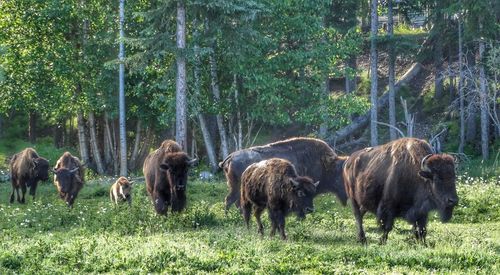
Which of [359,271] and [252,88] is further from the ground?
[252,88]

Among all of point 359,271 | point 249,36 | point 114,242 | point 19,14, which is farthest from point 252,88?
point 359,271

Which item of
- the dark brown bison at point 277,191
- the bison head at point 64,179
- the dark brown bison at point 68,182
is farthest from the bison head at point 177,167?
the bison head at point 64,179

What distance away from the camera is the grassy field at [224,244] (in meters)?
11.1

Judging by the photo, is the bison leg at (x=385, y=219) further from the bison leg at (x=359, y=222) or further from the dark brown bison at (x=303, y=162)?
the dark brown bison at (x=303, y=162)

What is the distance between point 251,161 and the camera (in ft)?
63.2

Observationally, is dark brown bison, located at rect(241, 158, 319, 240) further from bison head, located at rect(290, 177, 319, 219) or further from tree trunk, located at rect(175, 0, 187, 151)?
tree trunk, located at rect(175, 0, 187, 151)

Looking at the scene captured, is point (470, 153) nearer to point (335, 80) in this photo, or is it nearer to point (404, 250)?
point (335, 80)

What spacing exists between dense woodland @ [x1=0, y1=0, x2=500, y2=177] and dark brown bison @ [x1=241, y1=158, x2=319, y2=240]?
11.2 meters

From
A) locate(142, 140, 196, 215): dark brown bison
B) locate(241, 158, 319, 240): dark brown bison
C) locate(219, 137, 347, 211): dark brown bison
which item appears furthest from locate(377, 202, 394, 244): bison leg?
locate(142, 140, 196, 215): dark brown bison

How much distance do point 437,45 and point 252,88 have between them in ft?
46.4

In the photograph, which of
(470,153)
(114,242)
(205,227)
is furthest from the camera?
(470,153)

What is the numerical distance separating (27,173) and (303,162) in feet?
36.0

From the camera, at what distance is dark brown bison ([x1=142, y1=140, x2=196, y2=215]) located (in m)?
17.3

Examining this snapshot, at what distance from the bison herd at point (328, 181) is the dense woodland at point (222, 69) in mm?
7839
